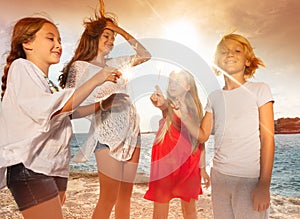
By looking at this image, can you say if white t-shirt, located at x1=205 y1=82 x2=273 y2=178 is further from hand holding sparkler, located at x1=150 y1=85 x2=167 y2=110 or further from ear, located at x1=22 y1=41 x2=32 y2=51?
ear, located at x1=22 y1=41 x2=32 y2=51

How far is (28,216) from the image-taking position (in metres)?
0.73

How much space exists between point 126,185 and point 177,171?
0.20 m

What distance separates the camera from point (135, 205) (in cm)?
148

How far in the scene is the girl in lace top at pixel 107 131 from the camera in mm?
1016

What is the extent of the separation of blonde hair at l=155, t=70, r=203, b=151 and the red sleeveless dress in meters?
0.01

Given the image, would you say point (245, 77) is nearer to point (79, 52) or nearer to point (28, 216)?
point (79, 52)

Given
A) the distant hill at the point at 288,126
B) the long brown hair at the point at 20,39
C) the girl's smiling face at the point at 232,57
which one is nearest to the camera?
the long brown hair at the point at 20,39

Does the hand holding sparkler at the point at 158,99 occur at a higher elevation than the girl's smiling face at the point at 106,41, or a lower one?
lower

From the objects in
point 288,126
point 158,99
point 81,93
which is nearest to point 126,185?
point 158,99

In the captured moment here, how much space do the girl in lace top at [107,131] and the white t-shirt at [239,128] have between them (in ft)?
0.79

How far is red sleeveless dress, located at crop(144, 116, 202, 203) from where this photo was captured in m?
1.18

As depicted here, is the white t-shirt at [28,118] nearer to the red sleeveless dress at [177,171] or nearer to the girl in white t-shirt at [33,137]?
the girl in white t-shirt at [33,137]

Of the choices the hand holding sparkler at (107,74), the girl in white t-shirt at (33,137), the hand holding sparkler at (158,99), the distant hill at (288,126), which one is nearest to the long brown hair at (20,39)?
the girl in white t-shirt at (33,137)

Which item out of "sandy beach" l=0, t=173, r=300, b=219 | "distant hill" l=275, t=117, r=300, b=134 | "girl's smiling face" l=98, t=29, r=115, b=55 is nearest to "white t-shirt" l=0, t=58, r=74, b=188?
"girl's smiling face" l=98, t=29, r=115, b=55
